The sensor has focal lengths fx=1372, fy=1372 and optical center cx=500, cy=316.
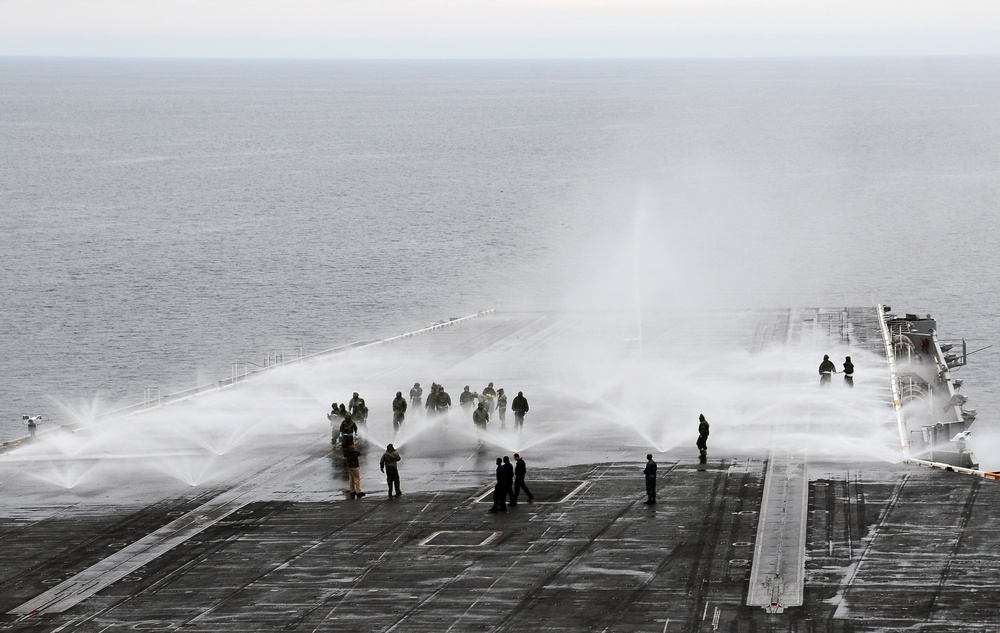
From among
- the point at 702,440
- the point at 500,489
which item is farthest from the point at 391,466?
the point at 702,440

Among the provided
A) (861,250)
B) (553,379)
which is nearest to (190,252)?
(861,250)

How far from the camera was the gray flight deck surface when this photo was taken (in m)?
26.8

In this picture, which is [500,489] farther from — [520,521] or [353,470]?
[353,470]

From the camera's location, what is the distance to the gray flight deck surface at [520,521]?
88.0ft

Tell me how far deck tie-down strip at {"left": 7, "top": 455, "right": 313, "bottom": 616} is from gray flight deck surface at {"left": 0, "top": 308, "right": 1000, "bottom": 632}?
0.08 m

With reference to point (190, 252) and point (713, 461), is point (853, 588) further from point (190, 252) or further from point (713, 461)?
point (190, 252)

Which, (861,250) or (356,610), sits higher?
(861,250)

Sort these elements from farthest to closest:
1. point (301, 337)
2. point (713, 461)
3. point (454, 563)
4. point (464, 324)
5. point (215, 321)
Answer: point (215, 321)
point (301, 337)
point (464, 324)
point (713, 461)
point (454, 563)

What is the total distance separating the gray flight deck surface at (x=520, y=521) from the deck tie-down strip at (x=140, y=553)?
0.27 ft

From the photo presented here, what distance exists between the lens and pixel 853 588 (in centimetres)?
2717

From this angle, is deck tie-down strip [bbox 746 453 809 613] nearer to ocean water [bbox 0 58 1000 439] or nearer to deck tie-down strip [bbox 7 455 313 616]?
deck tie-down strip [bbox 7 455 313 616]

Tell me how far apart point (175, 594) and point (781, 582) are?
12443mm

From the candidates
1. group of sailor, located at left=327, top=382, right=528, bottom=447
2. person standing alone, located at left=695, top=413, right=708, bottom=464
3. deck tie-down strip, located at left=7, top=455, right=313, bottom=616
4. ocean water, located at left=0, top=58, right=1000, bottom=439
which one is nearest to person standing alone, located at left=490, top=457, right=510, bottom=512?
deck tie-down strip, located at left=7, top=455, right=313, bottom=616

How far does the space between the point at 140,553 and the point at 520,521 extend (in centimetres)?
893
